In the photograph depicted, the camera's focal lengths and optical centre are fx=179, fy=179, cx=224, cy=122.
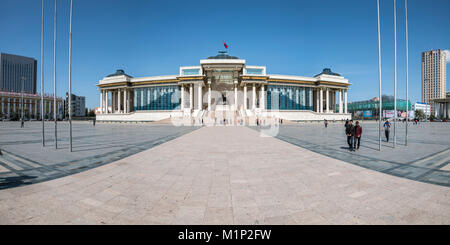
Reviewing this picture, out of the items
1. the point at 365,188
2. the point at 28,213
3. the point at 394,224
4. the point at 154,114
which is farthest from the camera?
the point at 154,114

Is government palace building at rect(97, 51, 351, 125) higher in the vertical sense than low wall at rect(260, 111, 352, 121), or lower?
higher

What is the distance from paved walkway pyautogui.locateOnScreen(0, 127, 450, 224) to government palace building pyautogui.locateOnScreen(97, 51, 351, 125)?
149 feet

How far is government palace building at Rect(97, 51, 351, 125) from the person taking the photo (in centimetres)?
5444

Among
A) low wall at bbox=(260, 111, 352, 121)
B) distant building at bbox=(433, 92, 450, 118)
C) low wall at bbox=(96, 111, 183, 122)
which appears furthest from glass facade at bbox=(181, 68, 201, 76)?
distant building at bbox=(433, 92, 450, 118)

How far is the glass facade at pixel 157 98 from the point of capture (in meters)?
59.4

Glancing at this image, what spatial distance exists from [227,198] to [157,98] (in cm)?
6307

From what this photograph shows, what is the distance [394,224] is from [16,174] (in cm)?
875

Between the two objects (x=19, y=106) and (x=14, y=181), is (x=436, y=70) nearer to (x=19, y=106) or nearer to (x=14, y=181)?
(x=14, y=181)

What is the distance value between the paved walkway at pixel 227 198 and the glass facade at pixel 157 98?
184ft

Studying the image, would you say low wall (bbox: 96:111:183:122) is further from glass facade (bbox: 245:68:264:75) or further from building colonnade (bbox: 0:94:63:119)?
building colonnade (bbox: 0:94:63:119)
